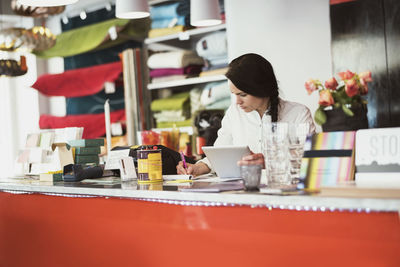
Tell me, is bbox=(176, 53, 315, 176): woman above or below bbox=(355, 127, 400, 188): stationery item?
above

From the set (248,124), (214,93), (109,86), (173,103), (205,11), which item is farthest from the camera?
(109,86)

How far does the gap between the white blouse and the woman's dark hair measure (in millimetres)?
69

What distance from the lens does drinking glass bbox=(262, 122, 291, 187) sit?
1.66 metres

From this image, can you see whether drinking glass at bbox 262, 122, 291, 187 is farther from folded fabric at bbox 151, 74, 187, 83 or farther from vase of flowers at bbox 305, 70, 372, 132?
folded fabric at bbox 151, 74, 187, 83

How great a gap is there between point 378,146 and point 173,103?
3.02 m

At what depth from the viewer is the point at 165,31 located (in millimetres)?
4461

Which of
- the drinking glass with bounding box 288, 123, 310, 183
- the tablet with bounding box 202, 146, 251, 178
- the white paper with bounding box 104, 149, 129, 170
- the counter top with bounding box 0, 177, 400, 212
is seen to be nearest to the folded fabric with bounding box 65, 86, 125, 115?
the white paper with bounding box 104, 149, 129, 170

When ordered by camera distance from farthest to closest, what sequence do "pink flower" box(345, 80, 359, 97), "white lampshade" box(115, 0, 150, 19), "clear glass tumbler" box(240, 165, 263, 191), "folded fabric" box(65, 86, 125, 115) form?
"folded fabric" box(65, 86, 125, 115) < "white lampshade" box(115, 0, 150, 19) < "pink flower" box(345, 80, 359, 97) < "clear glass tumbler" box(240, 165, 263, 191)

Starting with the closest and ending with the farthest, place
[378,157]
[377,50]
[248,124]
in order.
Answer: [378,157] < [248,124] < [377,50]

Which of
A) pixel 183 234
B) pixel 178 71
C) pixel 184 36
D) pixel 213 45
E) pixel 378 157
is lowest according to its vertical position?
Answer: pixel 183 234

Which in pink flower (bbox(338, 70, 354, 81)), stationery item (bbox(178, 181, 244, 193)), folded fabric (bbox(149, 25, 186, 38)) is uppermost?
folded fabric (bbox(149, 25, 186, 38))

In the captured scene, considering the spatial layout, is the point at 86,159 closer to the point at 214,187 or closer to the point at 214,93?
the point at 214,187

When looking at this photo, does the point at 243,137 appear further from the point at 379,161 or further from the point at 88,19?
the point at 88,19

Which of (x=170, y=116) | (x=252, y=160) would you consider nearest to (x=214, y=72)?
(x=170, y=116)
